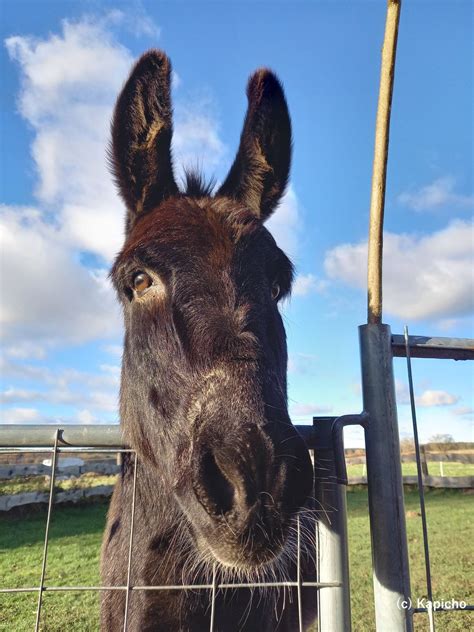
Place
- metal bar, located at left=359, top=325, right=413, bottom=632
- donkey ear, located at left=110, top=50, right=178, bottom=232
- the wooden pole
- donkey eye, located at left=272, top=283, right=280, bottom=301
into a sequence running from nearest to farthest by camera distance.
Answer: metal bar, located at left=359, top=325, right=413, bottom=632 < the wooden pole < donkey eye, located at left=272, top=283, right=280, bottom=301 < donkey ear, located at left=110, top=50, right=178, bottom=232

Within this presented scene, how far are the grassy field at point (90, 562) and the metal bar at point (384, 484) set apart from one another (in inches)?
228

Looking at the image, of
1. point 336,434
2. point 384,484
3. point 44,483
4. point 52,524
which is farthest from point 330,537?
point 44,483

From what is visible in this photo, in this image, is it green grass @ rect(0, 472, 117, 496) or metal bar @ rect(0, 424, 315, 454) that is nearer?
metal bar @ rect(0, 424, 315, 454)

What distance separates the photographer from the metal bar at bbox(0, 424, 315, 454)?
76.0 inches

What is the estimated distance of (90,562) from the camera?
1047 cm

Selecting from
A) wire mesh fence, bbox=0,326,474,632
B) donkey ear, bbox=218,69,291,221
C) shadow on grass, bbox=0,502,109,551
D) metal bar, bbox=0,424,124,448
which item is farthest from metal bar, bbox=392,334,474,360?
shadow on grass, bbox=0,502,109,551

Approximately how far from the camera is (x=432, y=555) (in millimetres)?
10398

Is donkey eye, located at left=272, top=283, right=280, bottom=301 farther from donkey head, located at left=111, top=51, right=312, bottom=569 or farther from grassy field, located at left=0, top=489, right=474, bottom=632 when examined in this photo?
grassy field, located at left=0, top=489, right=474, bottom=632

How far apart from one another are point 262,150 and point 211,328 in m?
1.99

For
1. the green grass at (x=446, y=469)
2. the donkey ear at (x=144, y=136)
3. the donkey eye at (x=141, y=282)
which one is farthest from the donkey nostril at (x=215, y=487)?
the green grass at (x=446, y=469)

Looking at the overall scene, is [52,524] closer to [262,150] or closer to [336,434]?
[262,150]

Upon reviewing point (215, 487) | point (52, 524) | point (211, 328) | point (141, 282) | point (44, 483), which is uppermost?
point (141, 282)

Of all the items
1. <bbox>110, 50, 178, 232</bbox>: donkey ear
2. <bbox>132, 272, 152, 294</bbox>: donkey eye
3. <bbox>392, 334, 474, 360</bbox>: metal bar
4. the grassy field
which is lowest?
the grassy field

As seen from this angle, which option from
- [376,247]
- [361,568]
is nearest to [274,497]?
[376,247]
